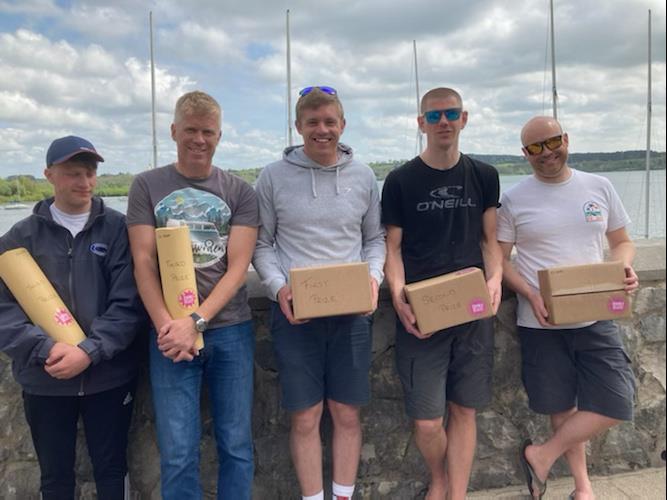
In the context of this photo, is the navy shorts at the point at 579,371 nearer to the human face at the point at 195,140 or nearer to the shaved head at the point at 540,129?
the shaved head at the point at 540,129

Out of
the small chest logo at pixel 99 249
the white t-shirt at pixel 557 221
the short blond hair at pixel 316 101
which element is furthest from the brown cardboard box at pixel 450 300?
the small chest logo at pixel 99 249

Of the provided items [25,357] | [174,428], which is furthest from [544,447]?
[25,357]

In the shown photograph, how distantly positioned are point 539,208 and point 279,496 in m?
1.96

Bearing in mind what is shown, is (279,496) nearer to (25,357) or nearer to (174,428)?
(174,428)

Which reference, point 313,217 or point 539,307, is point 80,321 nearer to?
point 313,217

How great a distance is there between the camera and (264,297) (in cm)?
260

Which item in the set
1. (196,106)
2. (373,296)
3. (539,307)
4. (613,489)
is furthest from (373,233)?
(613,489)

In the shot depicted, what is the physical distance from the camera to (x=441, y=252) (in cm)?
243

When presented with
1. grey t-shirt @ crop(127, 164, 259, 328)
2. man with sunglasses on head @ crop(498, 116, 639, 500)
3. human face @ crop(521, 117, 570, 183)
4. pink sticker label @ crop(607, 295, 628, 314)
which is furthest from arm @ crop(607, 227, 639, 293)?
grey t-shirt @ crop(127, 164, 259, 328)

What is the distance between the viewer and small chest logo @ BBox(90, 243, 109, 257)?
7.27 ft

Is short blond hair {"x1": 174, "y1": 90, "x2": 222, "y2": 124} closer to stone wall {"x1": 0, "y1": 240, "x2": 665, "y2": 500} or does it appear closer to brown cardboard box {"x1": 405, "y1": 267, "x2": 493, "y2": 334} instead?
stone wall {"x1": 0, "y1": 240, "x2": 665, "y2": 500}

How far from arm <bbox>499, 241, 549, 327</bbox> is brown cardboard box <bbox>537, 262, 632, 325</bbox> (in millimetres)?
100

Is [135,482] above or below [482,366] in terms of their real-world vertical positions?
below

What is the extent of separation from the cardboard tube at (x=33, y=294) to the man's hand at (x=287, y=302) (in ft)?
2.70
